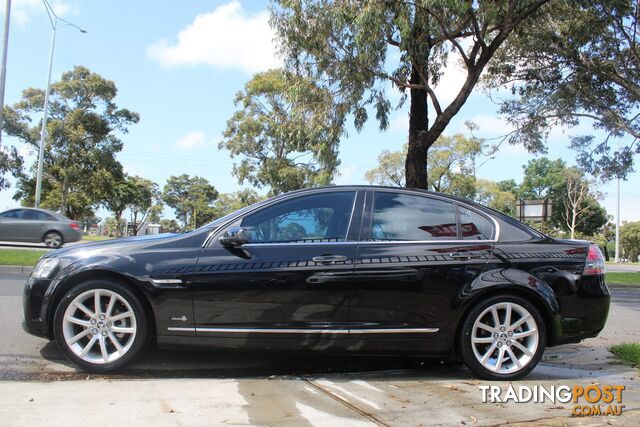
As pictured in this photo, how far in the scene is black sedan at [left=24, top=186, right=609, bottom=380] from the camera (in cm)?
405

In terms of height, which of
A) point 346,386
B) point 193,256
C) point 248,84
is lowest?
point 346,386

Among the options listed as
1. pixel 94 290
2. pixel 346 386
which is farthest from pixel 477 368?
pixel 94 290

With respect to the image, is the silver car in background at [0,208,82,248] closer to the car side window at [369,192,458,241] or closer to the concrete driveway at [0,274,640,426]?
the concrete driveway at [0,274,640,426]

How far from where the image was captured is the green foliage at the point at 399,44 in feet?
34.2

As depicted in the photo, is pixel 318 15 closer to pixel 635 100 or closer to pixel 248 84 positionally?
pixel 635 100

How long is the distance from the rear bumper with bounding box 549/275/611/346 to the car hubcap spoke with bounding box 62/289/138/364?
3427mm

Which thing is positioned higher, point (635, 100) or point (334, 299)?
point (635, 100)

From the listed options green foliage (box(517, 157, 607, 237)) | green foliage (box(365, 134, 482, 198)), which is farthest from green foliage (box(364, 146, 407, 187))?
green foliage (box(517, 157, 607, 237))

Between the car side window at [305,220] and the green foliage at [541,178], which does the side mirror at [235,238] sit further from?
the green foliage at [541,178]

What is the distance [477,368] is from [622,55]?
1541 cm

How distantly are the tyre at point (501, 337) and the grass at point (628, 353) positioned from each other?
1.40 metres

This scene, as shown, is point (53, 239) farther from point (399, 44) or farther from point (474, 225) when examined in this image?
point (474, 225)

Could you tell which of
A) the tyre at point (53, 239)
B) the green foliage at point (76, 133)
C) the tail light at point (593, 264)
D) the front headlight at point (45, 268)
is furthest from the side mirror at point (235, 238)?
the green foliage at point (76, 133)

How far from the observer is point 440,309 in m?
4.16
